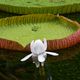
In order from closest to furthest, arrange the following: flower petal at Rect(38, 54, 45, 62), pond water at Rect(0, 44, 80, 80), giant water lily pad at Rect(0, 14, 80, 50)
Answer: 1. flower petal at Rect(38, 54, 45, 62)
2. pond water at Rect(0, 44, 80, 80)
3. giant water lily pad at Rect(0, 14, 80, 50)

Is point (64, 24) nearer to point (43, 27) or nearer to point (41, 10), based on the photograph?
point (43, 27)

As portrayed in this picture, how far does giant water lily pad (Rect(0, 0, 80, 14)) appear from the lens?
4.04m

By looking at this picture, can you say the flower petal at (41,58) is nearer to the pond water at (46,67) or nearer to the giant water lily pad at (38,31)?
the pond water at (46,67)

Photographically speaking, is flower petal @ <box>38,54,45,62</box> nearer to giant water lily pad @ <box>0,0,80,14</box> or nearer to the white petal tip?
the white petal tip

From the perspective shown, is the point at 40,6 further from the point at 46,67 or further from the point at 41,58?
the point at 41,58

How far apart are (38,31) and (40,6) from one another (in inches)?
28.3

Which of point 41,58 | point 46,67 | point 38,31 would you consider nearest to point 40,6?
point 38,31

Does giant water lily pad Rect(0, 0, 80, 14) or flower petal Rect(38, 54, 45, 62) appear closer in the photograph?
flower petal Rect(38, 54, 45, 62)

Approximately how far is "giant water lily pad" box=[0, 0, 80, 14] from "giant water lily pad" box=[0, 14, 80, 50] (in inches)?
16.1

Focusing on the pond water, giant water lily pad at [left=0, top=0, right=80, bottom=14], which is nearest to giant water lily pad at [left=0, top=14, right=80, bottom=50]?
the pond water

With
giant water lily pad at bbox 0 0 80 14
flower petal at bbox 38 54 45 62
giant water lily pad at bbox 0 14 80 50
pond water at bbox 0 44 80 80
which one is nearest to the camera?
flower petal at bbox 38 54 45 62

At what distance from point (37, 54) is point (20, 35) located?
116 centimetres

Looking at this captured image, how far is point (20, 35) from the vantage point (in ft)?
10.9

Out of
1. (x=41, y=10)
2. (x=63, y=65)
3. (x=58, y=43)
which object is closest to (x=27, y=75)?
(x=63, y=65)
